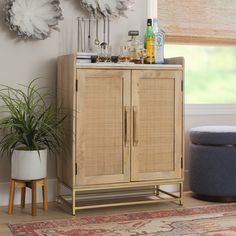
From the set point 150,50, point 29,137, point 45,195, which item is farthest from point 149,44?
point 45,195

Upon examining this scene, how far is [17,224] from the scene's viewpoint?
3.16 metres

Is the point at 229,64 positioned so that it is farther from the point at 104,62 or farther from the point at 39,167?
the point at 39,167

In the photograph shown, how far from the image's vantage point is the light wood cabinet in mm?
3385

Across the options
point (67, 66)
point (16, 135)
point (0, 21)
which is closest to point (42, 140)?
point (16, 135)

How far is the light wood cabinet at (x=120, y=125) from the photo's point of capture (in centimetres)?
338

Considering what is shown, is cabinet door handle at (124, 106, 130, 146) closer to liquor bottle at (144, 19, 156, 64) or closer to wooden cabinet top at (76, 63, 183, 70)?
wooden cabinet top at (76, 63, 183, 70)

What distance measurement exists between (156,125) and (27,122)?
0.87m

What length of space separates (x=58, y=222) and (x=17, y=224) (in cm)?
25

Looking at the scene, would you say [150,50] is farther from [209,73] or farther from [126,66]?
[209,73]

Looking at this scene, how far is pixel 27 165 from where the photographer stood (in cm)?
335

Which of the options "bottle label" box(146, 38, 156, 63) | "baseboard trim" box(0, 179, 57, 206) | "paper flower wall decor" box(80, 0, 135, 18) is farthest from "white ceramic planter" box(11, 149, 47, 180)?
"paper flower wall decor" box(80, 0, 135, 18)

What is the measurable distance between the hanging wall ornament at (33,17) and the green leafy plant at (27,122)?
1.18ft

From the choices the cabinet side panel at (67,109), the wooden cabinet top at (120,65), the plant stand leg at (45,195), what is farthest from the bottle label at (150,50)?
the plant stand leg at (45,195)

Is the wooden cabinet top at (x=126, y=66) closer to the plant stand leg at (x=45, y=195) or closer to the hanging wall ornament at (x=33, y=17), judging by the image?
the hanging wall ornament at (x=33, y=17)
